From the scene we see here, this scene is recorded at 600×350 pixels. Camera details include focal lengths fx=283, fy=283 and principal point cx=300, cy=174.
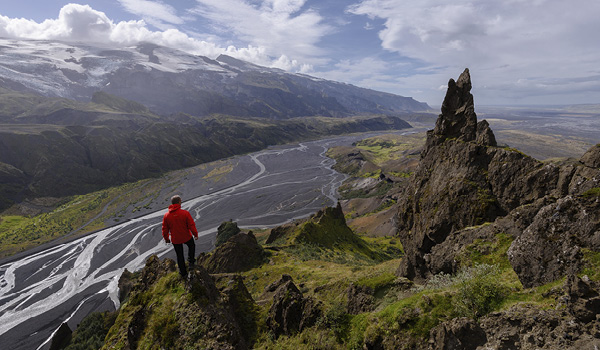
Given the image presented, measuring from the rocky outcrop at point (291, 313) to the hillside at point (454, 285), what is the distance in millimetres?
58

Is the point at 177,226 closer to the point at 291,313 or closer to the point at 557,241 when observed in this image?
the point at 291,313

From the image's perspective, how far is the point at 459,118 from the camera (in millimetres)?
26656

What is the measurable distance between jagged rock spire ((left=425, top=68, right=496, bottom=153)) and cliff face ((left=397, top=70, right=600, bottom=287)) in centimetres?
8

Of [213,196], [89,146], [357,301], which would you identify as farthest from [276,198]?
[89,146]

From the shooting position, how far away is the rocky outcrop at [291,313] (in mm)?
13102

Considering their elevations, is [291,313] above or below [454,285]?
below

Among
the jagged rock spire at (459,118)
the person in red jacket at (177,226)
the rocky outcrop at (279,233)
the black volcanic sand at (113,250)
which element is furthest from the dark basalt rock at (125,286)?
the jagged rock spire at (459,118)

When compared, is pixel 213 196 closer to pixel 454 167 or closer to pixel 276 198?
pixel 276 198

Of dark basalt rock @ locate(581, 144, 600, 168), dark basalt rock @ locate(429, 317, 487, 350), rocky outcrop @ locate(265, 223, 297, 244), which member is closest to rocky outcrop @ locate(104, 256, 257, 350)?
dark basalt rock @ locate(429, 317, 487, 350)

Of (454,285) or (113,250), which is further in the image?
(113,250)

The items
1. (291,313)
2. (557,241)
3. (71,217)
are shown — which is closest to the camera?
(557,241)

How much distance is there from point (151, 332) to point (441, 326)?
39.9 ft

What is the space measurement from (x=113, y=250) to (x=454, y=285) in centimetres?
9475

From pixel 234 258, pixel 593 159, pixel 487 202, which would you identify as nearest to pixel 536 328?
pixel 487 202
